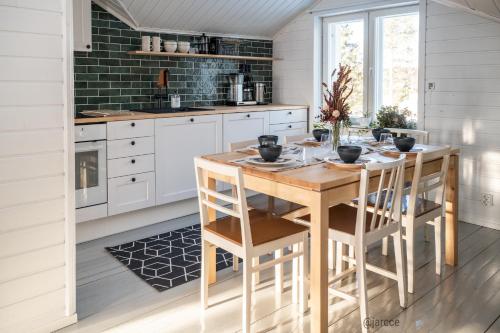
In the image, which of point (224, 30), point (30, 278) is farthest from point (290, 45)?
point (30, 278)

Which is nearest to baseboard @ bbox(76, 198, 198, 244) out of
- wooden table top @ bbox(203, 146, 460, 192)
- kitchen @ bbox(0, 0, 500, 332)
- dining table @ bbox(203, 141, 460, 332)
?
kitchen @ bbox(0, 0, 500, 332)

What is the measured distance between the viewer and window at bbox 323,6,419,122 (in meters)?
4.81

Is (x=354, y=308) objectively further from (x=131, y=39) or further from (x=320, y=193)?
(x=131, y=39)

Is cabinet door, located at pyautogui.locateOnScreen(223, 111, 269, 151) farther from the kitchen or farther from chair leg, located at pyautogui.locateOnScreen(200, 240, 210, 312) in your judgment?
chair leg, located at pyautogui.locateOnScreen(200, 240, 210, 312)

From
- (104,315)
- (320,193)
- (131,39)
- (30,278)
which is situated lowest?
(104,315)

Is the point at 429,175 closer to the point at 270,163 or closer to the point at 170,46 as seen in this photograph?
the point at 270,163

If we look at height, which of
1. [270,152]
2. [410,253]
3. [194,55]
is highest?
[194,55]

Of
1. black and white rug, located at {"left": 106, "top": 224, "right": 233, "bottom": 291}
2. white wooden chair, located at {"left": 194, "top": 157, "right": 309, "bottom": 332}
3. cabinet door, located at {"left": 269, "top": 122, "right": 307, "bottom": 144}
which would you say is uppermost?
cabinet door, located at {"left": 269, "top": 122, "right": 307, "bottom": 144}

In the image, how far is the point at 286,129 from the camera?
5.51 meters

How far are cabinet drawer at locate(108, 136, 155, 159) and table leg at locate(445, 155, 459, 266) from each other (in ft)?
7.92

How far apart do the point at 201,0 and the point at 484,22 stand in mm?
2538

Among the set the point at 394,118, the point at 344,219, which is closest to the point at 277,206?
the point at 344,219

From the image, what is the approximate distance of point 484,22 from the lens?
4094 mm

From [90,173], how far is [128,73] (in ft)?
4.16
